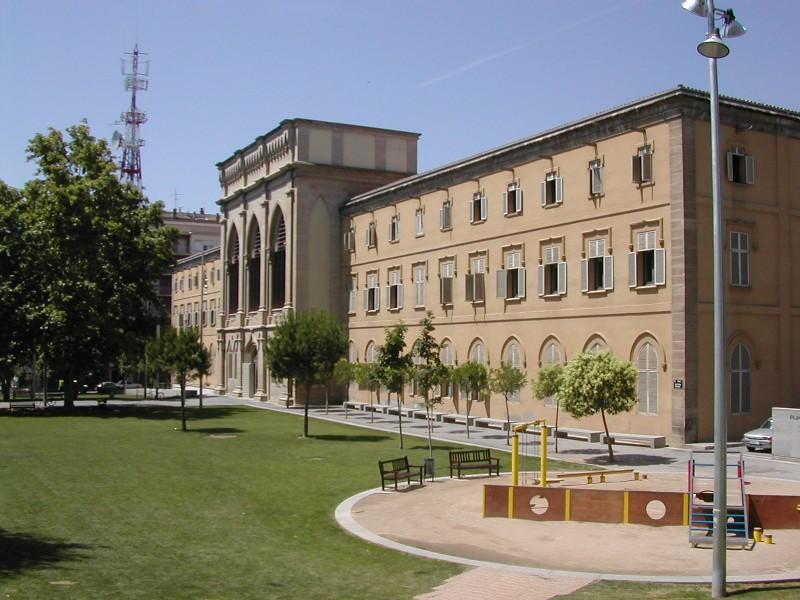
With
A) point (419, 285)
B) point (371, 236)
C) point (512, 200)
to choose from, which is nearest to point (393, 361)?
point (512, 200)

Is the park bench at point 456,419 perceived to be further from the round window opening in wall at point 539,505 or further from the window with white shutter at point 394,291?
the round window opening in wall at point 539,505

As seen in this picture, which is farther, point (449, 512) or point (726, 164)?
point (726, 164)

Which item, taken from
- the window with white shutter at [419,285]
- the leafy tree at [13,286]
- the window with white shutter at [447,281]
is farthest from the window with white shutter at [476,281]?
the leafy tree at [13,286]

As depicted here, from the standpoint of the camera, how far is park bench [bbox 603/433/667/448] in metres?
32.5

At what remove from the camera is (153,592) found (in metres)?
12.2

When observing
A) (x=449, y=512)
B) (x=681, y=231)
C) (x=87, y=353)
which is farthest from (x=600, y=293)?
(x=87, y=353)

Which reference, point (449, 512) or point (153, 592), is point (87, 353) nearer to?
point (449, 512)

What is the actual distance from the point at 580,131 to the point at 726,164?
6358 mm

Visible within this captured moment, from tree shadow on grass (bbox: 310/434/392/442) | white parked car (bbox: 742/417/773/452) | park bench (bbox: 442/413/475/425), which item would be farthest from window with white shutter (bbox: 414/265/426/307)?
white parked car (bbox: 742/417/773/452)

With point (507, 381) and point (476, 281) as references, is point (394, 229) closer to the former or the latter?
point (476, 281)

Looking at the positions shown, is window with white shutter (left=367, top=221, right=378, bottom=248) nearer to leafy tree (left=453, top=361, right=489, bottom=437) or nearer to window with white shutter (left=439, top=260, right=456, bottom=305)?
window with white shutter (left=439, top=260, right=456, bottom=305)

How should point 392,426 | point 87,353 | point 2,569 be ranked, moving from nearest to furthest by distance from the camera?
point 2,569, point 392,426, point 87,353

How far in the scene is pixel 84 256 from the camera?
5162 centimetres

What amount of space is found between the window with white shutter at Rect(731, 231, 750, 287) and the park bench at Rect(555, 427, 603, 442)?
26.1ft
